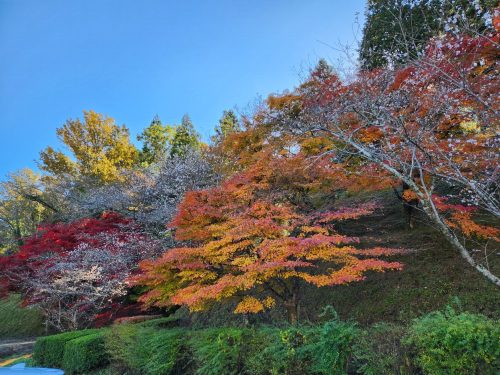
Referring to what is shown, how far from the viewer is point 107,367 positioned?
8711 mm

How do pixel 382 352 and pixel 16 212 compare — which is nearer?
pixel 382 352

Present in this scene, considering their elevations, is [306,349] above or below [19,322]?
below

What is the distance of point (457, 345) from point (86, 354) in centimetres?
841

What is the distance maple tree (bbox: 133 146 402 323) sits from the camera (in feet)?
21.7

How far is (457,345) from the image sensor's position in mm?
3514

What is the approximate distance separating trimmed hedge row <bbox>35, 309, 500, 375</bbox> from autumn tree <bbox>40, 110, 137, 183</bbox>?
1601 centimetres

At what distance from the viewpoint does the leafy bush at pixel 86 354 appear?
28.5 ft

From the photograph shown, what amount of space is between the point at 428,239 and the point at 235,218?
250 inches

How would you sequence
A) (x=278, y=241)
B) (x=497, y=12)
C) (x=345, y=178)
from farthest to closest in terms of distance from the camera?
(x=345, y=178)
(x=497, y=12)
(x=278, y=241)

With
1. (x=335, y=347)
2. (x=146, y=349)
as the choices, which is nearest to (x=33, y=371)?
(x=146, y=349)

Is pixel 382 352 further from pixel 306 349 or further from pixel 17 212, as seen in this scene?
pixel 17 212

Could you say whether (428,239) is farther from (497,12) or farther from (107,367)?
(107,367)

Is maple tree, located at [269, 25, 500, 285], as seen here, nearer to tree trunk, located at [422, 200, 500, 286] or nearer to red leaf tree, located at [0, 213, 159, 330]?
tree trunk, located at [422, 200, 500, 286]

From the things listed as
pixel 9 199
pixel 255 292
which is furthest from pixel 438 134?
pixel 9 199
